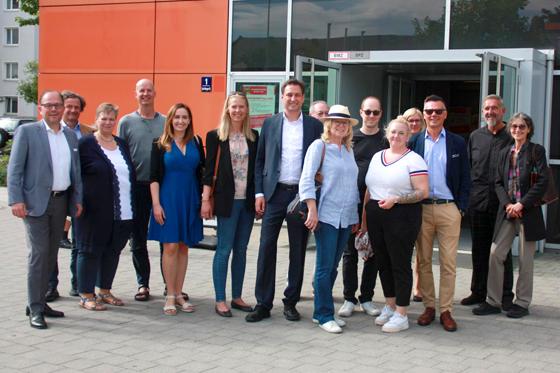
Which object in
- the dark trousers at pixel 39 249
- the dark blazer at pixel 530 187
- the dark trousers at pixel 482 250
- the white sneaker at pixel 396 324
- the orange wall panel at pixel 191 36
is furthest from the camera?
the orange wall panel at pixel 191 36

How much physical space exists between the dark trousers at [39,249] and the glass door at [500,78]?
4.80m

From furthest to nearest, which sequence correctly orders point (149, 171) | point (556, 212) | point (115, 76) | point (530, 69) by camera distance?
point (115, 76), point (556, 212), point (530, 69), point (149, 171)

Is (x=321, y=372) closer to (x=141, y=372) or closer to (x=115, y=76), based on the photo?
(x=141, y=372)

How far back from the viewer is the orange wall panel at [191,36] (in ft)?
39.8

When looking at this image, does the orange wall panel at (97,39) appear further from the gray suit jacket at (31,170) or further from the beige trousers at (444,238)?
the beige trousers at (444,238)

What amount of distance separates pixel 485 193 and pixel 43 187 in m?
3.85

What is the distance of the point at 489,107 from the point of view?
6801 millimetres

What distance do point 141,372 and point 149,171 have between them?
2.45m

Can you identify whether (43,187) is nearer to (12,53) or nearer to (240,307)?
(240,307)

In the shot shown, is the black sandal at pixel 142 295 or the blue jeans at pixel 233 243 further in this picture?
the black sandal at pixel 142 295

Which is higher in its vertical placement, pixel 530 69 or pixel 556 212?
pixel 530 69

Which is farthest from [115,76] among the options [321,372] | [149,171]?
[321,372]

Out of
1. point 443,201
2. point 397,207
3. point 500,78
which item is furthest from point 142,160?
point 500,78

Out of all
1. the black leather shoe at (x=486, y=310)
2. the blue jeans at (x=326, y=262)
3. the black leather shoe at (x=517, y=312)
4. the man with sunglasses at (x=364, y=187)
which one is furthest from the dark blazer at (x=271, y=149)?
the black leather shoe at (x=517, y=312)
